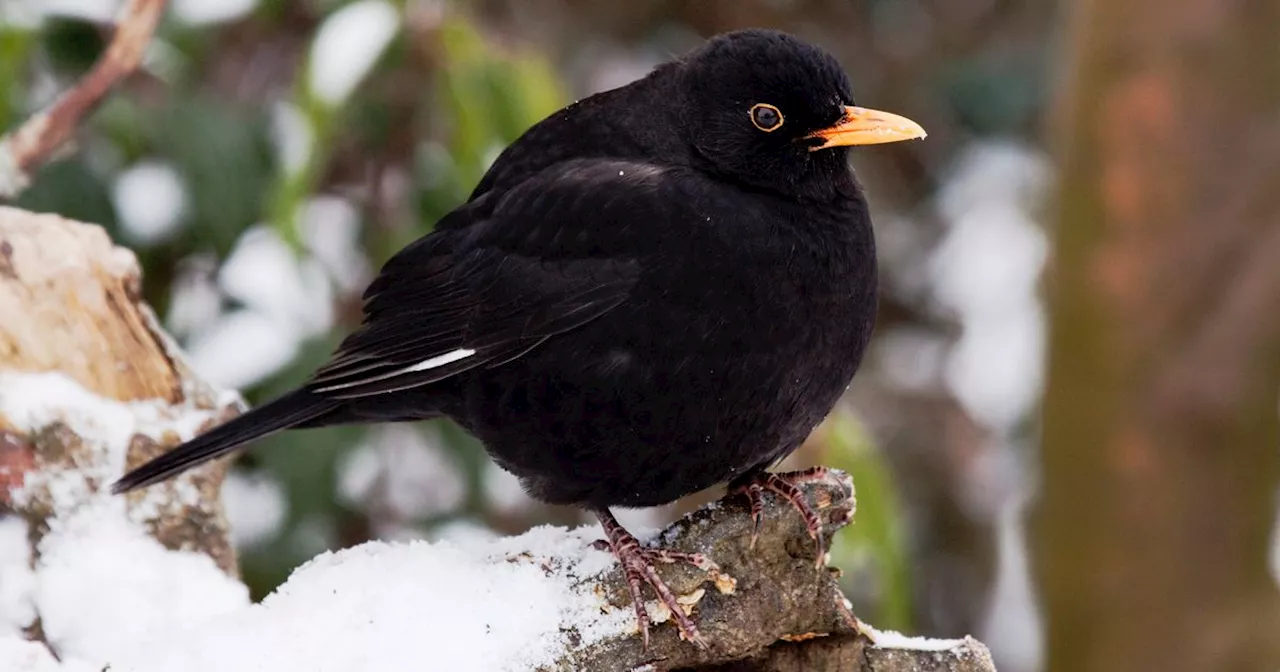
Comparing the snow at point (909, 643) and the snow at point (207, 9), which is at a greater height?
the snow at point (207, 9)

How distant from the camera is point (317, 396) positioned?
3045 millimetres

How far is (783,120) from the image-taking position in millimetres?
2914

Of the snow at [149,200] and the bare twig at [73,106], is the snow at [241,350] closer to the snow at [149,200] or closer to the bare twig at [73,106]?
the snow at [149,200]

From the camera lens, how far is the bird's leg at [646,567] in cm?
256

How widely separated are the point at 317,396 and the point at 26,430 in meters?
0.55

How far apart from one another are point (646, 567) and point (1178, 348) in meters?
1.88

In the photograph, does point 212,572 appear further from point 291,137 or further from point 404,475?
point 404,475

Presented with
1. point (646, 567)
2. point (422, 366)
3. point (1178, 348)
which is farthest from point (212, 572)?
point (1178, 348)

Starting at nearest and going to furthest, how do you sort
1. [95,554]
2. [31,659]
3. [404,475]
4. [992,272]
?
[31,659]
[95,554]
[404,475]
[992,272]

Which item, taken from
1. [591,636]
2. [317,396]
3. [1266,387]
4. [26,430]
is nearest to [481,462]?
[317,396]

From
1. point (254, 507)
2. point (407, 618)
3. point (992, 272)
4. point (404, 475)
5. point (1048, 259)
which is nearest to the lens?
point (407, 618)

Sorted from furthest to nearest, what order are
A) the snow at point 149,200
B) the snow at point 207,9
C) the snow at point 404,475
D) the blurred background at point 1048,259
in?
1. the snow at point 404,475
2. the snow at point 207,9
3. the snow at point 149,200
4. the blurred background at point 1048,259

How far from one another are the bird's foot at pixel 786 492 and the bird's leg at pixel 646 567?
134 millimetres

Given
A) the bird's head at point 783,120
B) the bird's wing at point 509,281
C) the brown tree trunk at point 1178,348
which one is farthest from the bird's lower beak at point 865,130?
the brown tree trunk at point 1178,348
